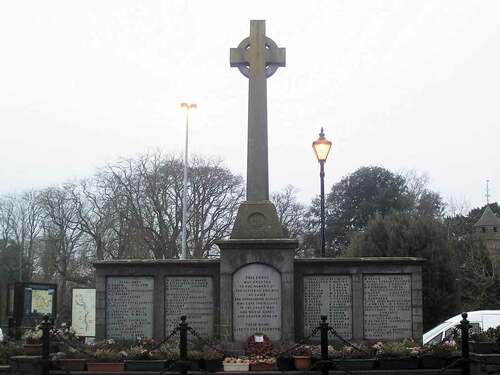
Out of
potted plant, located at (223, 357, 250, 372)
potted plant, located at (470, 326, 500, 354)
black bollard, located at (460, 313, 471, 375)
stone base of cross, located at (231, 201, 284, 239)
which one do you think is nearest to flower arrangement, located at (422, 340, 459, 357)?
potted plant, located at (470, 326, 500, 354)

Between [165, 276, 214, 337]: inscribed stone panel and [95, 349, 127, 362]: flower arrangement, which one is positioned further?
[165, 276, 214, 337]: inscribed stone panel

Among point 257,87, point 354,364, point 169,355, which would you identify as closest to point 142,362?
point 169,355

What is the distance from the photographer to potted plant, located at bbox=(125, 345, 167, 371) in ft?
41.9

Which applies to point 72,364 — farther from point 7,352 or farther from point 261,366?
point 261,366

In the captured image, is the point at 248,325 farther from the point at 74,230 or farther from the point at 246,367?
the point at 74,230

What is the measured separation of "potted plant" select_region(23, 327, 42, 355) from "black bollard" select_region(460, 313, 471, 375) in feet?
26.5

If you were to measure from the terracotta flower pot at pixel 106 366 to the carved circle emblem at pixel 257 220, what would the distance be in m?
4.53

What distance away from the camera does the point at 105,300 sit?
51.9 feet

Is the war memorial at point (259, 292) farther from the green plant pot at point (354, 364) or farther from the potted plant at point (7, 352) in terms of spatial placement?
the green plant pot at point (354, 364)

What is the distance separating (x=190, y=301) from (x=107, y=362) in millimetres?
3127

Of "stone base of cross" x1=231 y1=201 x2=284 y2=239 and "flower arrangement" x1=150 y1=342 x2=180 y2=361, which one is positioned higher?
"stone base of cross" x1=231 y1=201 x2=284 y2=239

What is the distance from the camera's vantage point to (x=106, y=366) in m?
13.0

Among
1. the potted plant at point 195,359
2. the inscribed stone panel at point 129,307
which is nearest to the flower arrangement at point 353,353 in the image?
the potted plant at point 195,359

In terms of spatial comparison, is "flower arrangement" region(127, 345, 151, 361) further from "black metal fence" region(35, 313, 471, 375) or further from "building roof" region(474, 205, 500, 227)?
"building roof" region(474, 205, 500, 227)
